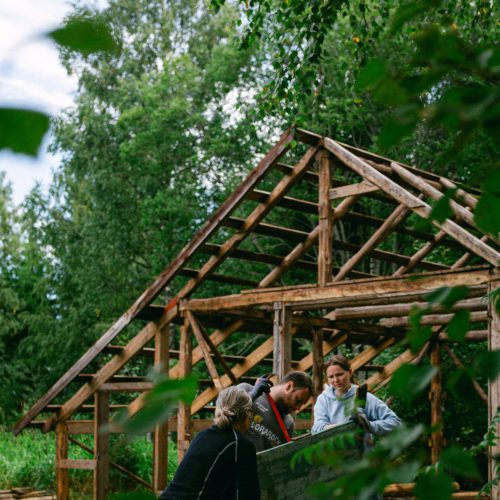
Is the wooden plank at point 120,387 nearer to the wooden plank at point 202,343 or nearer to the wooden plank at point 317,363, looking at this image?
the wooden plank at point 202,343

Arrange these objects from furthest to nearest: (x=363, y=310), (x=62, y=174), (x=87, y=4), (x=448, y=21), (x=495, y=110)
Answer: (x=62, y=174), (x=363, y=310), (x=448, y=21), (x=495, y=110), (x=87, y=4)

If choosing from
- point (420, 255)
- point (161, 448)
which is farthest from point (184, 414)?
point (420, 255)

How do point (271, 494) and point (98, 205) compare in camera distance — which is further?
point (98, 205)

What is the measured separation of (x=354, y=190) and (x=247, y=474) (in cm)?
554

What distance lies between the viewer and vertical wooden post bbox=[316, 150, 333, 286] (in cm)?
897

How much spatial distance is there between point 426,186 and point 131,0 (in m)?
20.3

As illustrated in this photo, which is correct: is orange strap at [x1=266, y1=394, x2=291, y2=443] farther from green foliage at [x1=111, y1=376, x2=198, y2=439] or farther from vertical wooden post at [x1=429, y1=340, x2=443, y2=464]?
vertical wooden post at [x1=429, y1=340, x2=443, y2=464]

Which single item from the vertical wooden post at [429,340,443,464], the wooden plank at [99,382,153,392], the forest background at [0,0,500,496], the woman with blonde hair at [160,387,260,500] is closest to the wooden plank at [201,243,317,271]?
the wooden plank at [99,382,153,392]

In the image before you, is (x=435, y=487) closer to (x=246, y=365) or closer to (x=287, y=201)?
(x=287, y=201)

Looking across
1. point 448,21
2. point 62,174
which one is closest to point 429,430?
point 448,21

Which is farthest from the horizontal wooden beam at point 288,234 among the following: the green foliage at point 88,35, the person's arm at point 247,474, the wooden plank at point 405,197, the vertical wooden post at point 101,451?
the green foliage at point 88,35

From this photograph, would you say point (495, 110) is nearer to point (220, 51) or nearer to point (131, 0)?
point (220, 51)

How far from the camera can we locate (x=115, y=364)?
10.8 metres

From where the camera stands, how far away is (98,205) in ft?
73.5
